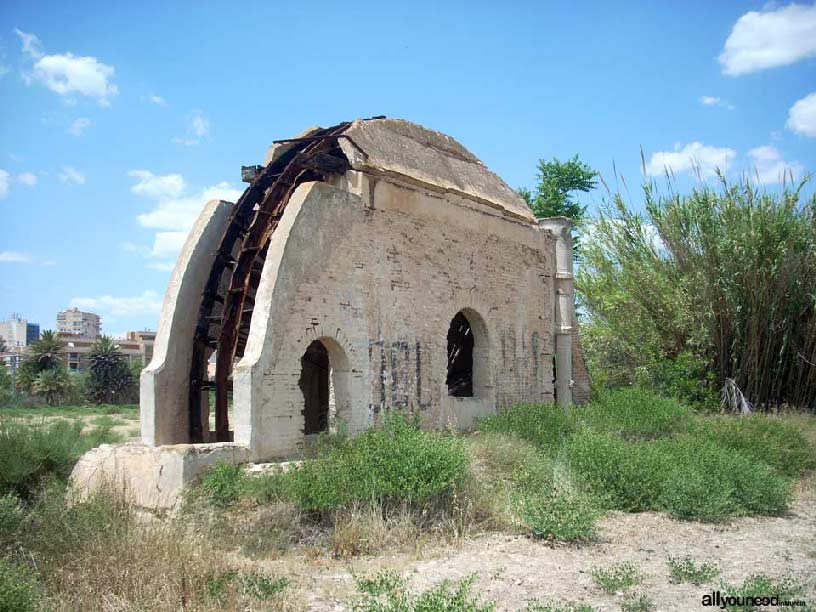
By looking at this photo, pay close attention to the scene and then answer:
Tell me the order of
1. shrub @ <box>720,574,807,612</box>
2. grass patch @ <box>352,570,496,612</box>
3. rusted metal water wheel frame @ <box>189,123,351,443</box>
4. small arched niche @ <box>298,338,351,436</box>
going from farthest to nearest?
small arched niche @ <box>298,338,351,436</box>, rusted metal water wheel frame @ <box>189,123,351,443</box>, shrub @ <box>720,574,807,612</box>, grass patch @ <box>352,570,496,612</box>

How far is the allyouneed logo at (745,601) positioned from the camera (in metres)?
5.03

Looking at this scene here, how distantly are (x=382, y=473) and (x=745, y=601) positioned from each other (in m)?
3.55

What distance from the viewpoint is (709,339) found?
1540 centimetres

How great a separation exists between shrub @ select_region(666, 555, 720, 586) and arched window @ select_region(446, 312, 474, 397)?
802cm

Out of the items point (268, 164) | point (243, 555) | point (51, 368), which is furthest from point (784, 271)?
point (51, 368)

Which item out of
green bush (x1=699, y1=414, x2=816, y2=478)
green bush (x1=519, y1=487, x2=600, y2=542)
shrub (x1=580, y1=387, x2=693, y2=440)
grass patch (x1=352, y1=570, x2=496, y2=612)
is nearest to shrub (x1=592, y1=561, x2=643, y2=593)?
green bush (x1=519, y1=487, x2=600, y2=542)

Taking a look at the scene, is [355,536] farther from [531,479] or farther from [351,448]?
[531,479]

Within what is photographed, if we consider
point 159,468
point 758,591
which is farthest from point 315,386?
point 758,591

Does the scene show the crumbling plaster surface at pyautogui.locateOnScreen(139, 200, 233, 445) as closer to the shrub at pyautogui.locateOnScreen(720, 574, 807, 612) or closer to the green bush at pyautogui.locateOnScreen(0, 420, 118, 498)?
the green bush at pyautogui.locateOnScreen(0, 420, 118, 498)

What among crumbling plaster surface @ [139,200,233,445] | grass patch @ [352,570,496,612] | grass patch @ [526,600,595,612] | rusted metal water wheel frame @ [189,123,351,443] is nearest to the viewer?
grass patch @ [352,570,496,612]

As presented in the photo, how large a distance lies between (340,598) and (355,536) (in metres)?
1.34

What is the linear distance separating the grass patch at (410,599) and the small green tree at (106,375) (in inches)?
1136

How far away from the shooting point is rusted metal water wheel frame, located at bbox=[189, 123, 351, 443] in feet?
32.6

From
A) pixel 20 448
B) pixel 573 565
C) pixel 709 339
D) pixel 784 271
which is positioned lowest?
pixel 573 565
